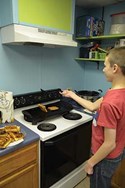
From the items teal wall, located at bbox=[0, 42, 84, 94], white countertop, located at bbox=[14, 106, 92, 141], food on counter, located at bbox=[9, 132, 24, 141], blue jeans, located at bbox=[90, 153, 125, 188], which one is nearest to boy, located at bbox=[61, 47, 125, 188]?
blue jeans, located at bbox=[90, 153, 125, 188]

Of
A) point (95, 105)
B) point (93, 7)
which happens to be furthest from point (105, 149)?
point (93, 7)

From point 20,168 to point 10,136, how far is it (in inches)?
10.5

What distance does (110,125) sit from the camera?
0.92m

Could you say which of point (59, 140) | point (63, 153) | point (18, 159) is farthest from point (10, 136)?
point (63, 153)

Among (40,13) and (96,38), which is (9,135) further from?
(96,38)

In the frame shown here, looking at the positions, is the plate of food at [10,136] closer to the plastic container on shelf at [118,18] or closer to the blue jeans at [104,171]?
the blue jeans at [104,171]

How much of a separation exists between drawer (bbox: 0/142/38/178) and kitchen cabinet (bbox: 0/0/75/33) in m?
1.00

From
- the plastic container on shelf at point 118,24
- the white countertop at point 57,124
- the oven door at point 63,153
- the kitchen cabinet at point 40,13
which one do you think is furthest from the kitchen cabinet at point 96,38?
the oven door at point 63,153

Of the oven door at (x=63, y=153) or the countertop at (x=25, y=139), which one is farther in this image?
the oven door at (x=63, y=153)

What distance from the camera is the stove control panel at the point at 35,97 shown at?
1.68 m

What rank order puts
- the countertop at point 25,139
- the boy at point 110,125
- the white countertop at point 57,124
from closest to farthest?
the boy at point 110,125 → the countertop at point 25,139 → the white countertop at point 57,124

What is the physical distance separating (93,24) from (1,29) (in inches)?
43.2

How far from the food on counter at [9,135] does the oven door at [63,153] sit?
210 mm

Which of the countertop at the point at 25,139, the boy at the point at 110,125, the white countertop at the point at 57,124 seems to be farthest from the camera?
the white countertop at the point at 57,124
